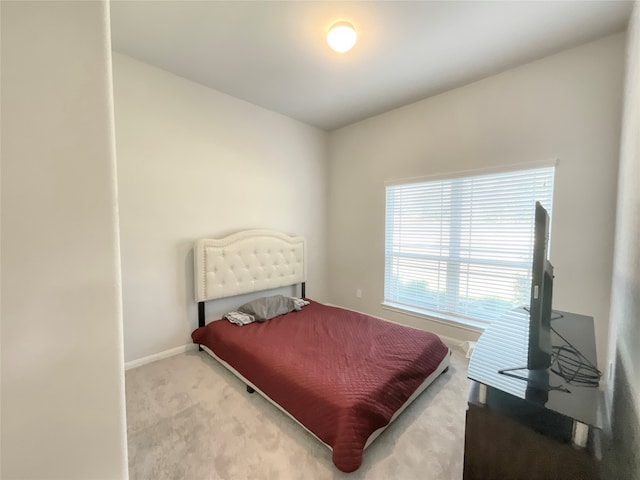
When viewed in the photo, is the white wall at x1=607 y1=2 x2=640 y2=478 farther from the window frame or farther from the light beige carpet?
the light beige carpet

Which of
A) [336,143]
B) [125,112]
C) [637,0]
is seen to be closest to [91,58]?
[125,112]

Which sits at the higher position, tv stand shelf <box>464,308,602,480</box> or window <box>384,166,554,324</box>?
window <box>384,166,554,324</box>

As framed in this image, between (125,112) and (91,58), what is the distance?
2.33 metres

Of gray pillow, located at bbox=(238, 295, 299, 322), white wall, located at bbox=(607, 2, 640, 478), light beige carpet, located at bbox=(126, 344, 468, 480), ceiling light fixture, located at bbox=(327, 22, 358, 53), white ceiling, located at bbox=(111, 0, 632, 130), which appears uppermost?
white ceiling, located at bbox=(111, 0, 632, 130)

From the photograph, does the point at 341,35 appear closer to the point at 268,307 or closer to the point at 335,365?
the point at 335,365

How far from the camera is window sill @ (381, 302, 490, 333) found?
2732 millimetres

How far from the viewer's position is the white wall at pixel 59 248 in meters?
0.44

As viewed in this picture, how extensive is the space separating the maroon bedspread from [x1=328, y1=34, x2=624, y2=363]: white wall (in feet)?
3.46

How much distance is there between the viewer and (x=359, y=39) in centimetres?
202

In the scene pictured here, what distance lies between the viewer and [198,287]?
262 centimetres

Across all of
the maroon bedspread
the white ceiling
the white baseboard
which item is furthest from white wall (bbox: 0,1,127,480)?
the white baseboard

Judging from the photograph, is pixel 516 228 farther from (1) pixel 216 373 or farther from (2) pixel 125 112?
(2) pixel 125 112

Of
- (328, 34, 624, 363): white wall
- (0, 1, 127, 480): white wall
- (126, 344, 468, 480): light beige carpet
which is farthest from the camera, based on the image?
(328, 34, 624, 363): white wall

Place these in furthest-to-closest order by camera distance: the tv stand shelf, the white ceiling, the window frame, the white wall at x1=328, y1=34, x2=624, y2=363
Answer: the window frame < the white wall at x1=328, y1=34, x2=624, y2=363 < the white ceiling < the tv stand shelf
